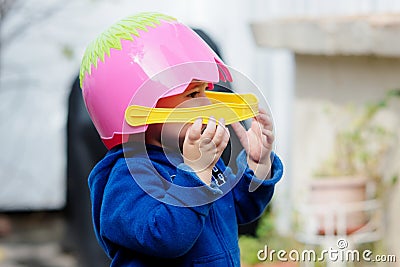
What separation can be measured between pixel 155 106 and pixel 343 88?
274 cm

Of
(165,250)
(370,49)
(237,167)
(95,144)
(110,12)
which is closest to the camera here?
(165,250)

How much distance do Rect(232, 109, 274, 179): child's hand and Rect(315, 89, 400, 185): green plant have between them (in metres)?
2.14

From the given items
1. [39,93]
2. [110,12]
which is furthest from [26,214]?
[110,12]

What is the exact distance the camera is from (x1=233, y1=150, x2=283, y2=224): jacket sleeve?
195cm

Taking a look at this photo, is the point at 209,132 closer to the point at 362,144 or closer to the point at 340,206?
the point at 340,206

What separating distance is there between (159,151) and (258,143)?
0.22 metres

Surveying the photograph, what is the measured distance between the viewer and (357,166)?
4273 millimetres

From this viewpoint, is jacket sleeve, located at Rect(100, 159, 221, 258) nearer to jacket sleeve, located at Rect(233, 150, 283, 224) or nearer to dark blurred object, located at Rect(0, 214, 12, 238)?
jacket sleeve, located at Rect(233, 150, 283, 224)

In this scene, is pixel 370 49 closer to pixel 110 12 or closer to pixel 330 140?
pixel 330 140

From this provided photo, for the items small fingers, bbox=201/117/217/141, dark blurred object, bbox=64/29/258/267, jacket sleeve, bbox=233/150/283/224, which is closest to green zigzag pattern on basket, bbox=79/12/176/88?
small fingers, bbox=201/117/217/141

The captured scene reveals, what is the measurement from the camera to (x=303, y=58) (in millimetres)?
4625

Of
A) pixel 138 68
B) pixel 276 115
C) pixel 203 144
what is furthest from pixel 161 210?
pixel 276 115

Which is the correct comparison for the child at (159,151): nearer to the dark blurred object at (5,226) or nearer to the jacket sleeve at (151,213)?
the jacket sleeve at (151,213)

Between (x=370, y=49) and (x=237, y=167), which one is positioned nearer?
(x=237, y=167)
